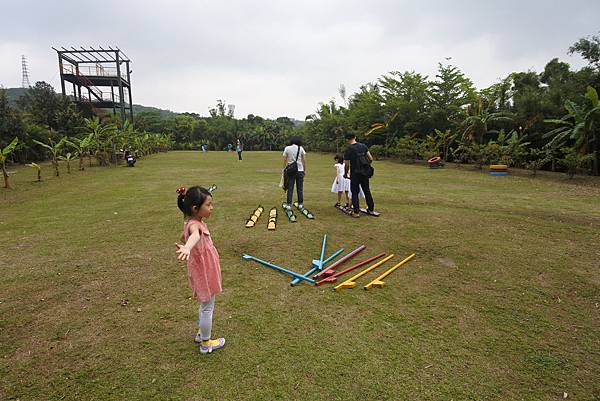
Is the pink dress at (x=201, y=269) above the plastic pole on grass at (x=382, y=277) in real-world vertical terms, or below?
above

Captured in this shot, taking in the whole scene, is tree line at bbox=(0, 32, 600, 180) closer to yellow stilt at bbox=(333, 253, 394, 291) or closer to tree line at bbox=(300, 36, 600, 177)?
tree line at bbox=(300, 36, 600, 177)

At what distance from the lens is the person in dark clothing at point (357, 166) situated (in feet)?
22.6

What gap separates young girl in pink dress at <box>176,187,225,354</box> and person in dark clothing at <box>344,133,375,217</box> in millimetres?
4695

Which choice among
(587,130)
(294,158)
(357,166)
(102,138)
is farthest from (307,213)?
(102,138)

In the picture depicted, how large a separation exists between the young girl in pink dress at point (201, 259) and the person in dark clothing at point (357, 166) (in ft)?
15.4

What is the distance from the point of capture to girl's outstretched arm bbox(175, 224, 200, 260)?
2.24m

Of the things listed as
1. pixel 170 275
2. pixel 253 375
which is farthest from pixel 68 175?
pixel 253 375

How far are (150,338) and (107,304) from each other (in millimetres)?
969

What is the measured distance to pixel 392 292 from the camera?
3900 mm

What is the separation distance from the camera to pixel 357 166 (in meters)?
6.92

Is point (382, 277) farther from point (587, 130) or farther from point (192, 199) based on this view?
point (587, 130)

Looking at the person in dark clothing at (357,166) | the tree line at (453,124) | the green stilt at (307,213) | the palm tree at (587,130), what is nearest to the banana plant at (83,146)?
the tree line at (453,124)

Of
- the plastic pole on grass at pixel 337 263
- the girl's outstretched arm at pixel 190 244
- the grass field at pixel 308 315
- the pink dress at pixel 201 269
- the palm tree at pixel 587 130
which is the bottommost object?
the grass field at pixel 308 315

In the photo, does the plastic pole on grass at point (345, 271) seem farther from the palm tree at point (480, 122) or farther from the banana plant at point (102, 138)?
the banana plant at point (102, 138)
